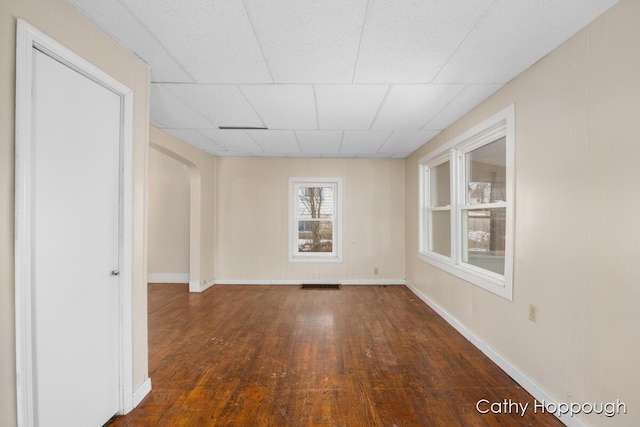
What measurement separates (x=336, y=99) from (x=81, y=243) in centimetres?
223

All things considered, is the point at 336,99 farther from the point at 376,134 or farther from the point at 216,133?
the point at 216,133

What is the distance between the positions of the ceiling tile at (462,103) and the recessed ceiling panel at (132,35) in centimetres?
238

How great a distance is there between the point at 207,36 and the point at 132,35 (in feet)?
1.52

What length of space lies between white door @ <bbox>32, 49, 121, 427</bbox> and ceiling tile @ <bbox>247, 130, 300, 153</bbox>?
211 centimetres

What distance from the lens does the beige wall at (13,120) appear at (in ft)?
3.96

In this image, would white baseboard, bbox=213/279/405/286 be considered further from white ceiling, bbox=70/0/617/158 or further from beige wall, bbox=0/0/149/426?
beige wall, bbox=0/0/149/426

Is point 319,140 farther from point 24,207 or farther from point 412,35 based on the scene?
point 24,207

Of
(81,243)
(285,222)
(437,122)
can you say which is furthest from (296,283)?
(81,243)

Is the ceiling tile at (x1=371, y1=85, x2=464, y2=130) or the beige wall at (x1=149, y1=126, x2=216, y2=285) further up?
the ceiling tile at (x1=371, y1=85, x2=464, y2=130)

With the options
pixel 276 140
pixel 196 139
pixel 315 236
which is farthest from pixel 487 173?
pixel 196 139

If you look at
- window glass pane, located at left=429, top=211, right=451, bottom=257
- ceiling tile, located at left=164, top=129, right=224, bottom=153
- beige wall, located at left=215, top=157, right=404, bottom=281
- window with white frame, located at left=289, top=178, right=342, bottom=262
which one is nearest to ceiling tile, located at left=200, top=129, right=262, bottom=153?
ceiling tile, located at left=164, top=129, right=224, bottom=153

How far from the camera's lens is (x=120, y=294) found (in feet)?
6.23

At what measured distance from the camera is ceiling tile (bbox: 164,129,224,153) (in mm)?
3873

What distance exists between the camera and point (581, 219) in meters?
1.75
